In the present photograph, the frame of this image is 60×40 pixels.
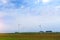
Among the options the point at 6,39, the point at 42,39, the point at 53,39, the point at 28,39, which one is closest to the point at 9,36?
the point at 6,39

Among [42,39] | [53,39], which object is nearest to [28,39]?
[42,39]

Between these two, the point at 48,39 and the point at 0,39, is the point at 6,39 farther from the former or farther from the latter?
the point at 48,39

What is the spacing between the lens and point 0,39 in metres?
5.91

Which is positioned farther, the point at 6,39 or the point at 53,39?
the point at 6,39

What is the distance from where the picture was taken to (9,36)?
21.8ft

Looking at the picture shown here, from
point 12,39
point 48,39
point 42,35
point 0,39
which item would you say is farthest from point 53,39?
point 0,39

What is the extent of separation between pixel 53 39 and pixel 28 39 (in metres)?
0.92

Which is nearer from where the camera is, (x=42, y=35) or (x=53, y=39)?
(x=53, y=39)

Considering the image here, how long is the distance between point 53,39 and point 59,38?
422mm

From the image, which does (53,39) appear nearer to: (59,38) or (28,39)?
(59,38)

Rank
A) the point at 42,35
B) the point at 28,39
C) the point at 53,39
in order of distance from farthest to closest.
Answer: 1. the point at 42,35
2. the point at 28,39
3. the point at 53,39

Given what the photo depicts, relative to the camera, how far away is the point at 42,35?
6.54m

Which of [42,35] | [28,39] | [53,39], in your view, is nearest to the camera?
[53,39]

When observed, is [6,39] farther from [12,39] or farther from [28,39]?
[28,39]
